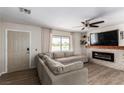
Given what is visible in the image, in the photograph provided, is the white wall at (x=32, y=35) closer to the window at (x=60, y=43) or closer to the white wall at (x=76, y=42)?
the window at (x=60, y=43)

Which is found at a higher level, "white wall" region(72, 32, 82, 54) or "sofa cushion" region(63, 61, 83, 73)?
"white wall" region(72, 32, 82, 54)

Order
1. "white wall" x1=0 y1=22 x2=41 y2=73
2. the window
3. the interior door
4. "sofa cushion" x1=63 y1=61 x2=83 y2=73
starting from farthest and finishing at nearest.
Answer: the window → the interior door → "white wall" x1=0 y1=22 x2=41 y2=73 → "sofa cushion" x1=63 y1=61 x2=83 y2=73

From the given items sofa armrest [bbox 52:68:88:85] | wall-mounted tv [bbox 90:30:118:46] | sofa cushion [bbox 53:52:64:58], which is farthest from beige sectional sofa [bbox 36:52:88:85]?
wall-mounted tv [bbox 90:30:118:46]

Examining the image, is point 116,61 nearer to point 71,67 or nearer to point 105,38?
Answer: point 105,38

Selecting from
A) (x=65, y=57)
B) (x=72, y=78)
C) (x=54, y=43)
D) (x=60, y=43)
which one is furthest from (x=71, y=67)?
(x=60, y=43)

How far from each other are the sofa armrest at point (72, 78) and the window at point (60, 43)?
3530 mm

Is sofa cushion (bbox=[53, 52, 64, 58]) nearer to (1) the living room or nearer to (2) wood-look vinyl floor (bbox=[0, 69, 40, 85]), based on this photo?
(1) the living room

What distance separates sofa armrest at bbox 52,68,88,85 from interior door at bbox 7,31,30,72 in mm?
2986

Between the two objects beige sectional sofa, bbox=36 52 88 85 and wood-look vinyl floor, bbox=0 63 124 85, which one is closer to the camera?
beige sectional sofa, bbox=36 52 88 85

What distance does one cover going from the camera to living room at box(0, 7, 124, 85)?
270 cm

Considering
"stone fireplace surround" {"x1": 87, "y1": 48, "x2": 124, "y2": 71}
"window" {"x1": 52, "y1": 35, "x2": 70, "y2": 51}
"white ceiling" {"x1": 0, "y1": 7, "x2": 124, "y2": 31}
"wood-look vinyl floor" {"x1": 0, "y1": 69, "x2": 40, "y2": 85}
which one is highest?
"white ceiling" {"x1": 0, "y1": 7, "x2": 124, "y2": 31}

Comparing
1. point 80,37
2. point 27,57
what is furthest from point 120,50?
point 27,57

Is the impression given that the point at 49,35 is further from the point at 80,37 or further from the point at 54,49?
the point at 80,37
